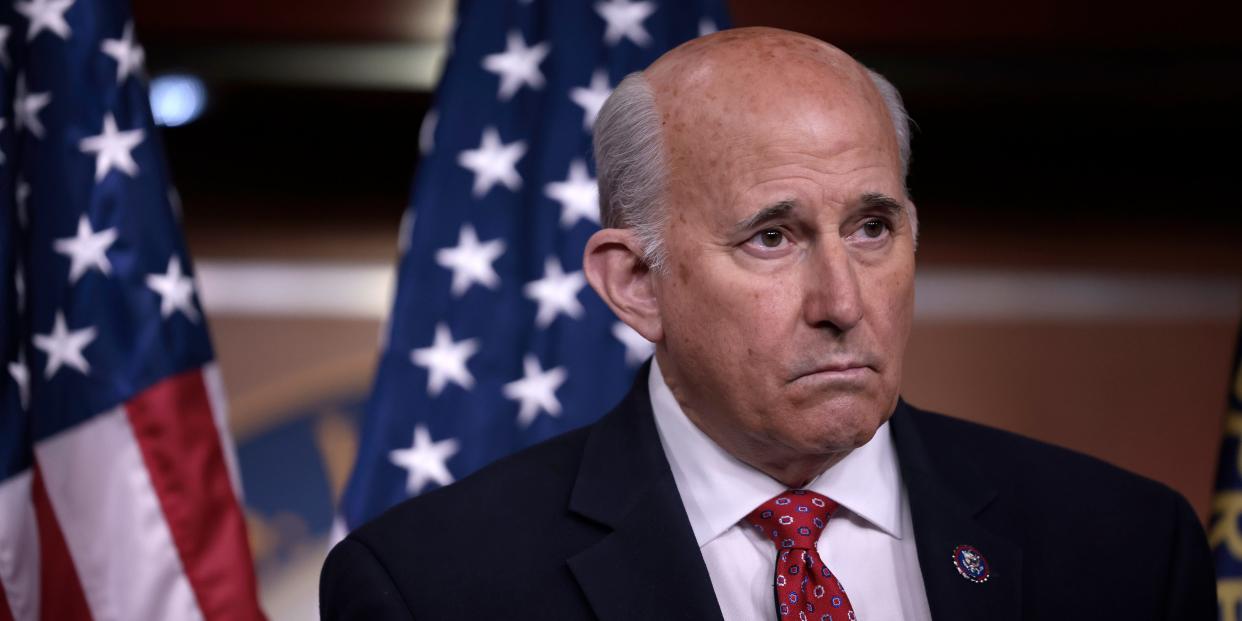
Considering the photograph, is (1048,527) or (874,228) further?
(1048,527)

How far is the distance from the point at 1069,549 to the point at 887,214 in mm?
568

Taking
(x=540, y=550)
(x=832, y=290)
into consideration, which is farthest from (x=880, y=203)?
(x=540, y=550)

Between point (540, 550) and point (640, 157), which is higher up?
point (640, 157)

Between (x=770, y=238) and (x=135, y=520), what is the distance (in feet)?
4.77

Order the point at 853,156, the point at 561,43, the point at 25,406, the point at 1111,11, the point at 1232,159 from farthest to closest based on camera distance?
the point at 1232,159
the point at 1111,11
the point at 561,43
the point at 25,406
the point at 853,156

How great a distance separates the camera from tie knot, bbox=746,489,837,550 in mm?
1759

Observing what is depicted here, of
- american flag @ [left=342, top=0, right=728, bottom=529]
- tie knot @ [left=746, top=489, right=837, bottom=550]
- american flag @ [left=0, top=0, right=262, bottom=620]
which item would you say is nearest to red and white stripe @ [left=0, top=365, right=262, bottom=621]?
american flag @ [left=0, top=0, right=262, bottom=620]

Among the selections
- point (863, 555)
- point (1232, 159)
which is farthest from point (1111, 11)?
point (863, 555)

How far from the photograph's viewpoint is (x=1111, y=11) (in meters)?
3.53

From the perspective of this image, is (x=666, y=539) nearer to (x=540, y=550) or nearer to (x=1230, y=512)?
(x=540, y=550)

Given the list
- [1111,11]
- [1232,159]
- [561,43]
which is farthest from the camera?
[1232,159]

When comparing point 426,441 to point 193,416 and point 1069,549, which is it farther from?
point 1069,549

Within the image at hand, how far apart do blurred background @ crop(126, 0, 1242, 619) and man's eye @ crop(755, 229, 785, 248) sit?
2.15 metres

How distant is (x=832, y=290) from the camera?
164 cm
